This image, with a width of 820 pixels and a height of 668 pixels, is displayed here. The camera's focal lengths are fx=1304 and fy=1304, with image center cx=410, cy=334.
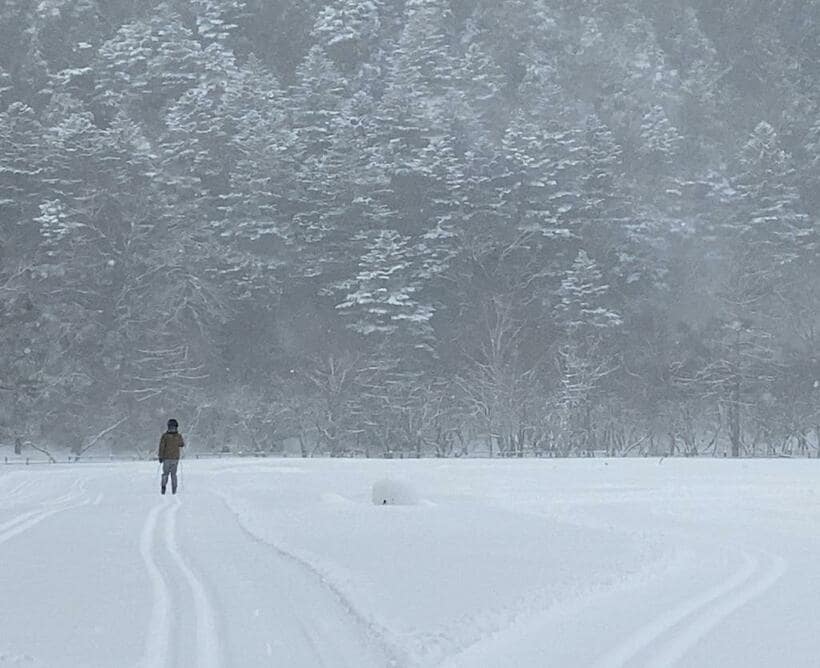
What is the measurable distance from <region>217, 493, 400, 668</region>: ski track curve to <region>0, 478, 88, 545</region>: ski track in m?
3.30

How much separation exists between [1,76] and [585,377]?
36325mm

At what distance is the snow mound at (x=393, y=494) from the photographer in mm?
22312

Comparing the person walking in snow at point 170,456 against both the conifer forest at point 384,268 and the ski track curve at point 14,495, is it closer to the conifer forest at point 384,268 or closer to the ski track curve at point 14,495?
the ski track curve at point 14,495

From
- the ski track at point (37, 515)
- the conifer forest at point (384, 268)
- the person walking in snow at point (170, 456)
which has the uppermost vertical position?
the conifer forest at point (384, 268)

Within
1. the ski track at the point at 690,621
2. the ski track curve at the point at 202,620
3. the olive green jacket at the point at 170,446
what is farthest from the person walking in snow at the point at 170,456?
the ski track at the point at 690,621

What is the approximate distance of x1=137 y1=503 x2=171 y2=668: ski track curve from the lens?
27.2ft

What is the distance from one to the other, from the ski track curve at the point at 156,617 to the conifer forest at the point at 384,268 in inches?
1807

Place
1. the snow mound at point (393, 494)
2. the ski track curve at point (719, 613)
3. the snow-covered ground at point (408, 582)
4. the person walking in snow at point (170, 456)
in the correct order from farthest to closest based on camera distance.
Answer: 1. the person walking in snow at point (170, 456)
2. the snow mound at point (393, 494)
3. the snow-covered ground at point (408, 582)
4. the ski track curve at point (719, 613)

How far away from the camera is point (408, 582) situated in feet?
38.5

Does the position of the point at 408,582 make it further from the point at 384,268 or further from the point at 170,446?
the point at 384,268

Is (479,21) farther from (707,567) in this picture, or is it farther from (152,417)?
(707,567)

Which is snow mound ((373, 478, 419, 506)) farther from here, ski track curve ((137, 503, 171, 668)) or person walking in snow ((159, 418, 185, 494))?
ski track curve ((137, 503, 171, 668))

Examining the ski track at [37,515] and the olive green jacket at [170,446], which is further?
the olive green jacket at [170,446]

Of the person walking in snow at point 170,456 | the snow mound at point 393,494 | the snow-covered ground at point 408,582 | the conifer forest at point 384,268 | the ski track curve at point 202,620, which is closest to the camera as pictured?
the ski track curve at point 202,620
